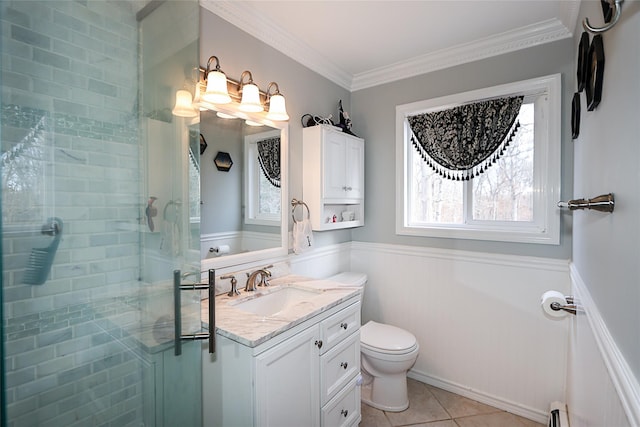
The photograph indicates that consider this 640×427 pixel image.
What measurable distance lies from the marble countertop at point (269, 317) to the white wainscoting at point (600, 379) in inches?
39.6

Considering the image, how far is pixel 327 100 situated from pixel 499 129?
4.15 feet

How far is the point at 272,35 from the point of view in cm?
198

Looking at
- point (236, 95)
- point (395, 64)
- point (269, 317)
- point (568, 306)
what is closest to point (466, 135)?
point (395, 64)

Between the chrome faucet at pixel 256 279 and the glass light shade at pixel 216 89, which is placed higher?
the glass light shade at pixel 216 89

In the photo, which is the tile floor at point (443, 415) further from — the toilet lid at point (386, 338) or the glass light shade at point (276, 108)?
the glass light shade at point (276, 108)

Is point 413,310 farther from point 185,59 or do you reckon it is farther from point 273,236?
point 185,59

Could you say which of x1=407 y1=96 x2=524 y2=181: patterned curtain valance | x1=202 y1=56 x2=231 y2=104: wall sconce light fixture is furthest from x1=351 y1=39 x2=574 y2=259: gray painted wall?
x1=202 y1=56 x2=231 y2=104: wall sconce light fixture

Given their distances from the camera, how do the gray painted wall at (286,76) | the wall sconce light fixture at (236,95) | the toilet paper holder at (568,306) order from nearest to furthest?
the toilet paper holder at (568,306) < the wall sconce light fixture at (236,95) < the gray painted wall at (286,76)

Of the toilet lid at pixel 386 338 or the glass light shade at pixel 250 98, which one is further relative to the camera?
the toilet lid at pixel 386 338

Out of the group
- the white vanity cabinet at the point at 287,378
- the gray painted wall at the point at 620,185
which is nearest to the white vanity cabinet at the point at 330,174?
the white vanity cabinet at the point at 287,378

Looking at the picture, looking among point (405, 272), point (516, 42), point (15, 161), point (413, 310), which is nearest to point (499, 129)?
point (516, 42)

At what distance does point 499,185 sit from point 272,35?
1863mm

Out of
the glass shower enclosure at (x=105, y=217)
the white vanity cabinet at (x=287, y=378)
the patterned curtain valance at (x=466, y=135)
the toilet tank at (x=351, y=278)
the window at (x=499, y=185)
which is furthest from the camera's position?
the toilet tank at (x=351, y=278)

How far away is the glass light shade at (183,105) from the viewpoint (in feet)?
3.62
